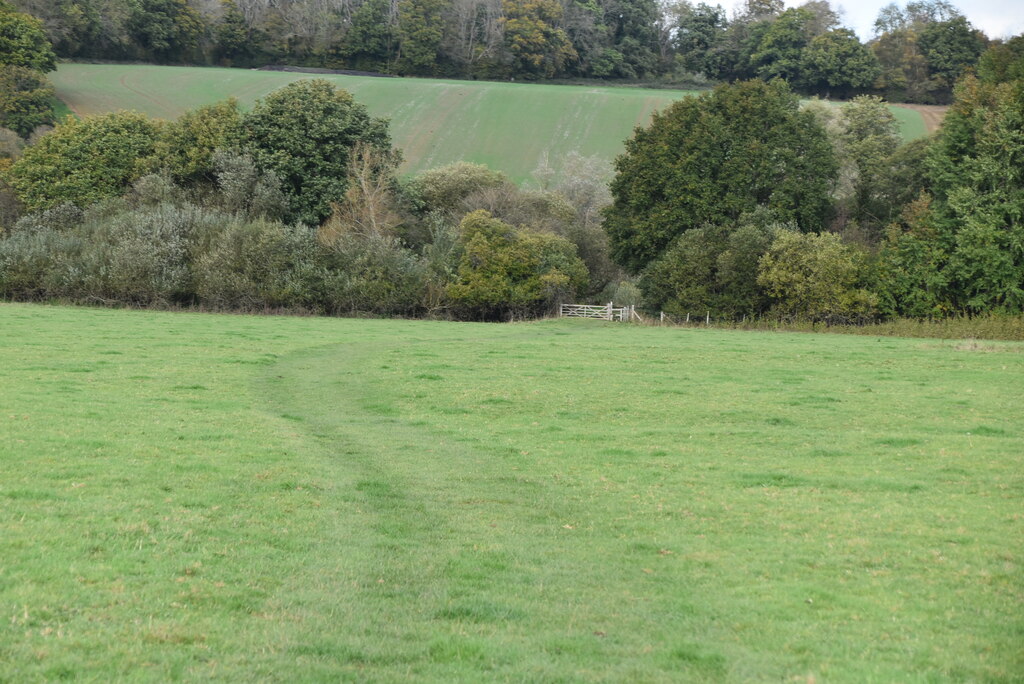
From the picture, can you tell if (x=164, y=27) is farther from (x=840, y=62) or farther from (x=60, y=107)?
(x=840, y=62)

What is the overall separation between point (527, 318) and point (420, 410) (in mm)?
44555

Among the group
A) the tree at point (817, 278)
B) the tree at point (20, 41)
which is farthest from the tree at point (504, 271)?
the tree at point (20, 41)

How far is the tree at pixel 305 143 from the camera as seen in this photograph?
72688 millimetres

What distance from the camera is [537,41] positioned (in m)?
136

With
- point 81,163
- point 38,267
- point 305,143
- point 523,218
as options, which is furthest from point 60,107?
point 523,218

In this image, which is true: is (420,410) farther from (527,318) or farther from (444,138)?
(444,138)

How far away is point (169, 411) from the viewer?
22172mm

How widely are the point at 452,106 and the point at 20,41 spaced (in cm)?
4890

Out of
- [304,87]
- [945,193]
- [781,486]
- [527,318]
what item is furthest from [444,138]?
[781,486]

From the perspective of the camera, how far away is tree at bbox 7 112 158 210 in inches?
2894

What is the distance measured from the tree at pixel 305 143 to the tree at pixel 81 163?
31.7 ft

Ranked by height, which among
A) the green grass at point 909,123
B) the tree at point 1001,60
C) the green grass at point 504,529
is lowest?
the green grass at point 504,529

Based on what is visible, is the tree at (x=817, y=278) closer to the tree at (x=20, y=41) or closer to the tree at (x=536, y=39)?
the tree at (x=20, y=41)

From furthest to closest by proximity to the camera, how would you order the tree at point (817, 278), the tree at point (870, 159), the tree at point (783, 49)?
the tree at point (783, 49) → the tree at point (870, 159) → the tree at point (817, 278)
